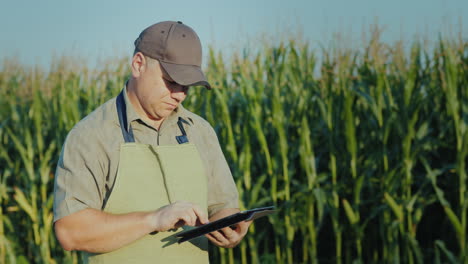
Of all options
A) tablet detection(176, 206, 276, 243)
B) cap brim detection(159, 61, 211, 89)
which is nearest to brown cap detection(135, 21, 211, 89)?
cap brim detection(159, 61, 211, 89)

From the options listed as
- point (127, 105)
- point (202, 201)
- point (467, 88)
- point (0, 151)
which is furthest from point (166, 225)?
point (0, 151)

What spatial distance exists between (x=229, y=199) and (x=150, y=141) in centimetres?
38

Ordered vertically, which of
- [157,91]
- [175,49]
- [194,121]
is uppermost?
[175,49]

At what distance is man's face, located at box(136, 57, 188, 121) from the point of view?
6.31ft

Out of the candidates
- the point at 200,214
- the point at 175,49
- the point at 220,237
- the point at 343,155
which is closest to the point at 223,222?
the point at 200,214

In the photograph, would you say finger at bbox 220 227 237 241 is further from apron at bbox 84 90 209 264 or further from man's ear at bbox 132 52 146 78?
man's ear at bbox 132 52 146 78

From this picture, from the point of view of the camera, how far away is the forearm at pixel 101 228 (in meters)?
1.83

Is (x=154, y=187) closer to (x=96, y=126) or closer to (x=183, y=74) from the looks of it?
(x=96, y=126)

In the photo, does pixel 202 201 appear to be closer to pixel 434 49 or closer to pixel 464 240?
pixel 464 240

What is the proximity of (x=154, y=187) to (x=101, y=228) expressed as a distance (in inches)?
8.5

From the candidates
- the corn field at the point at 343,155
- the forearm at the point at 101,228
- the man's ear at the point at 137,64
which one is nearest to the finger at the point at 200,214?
the forearm at the point at 101,228

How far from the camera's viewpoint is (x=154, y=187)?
1945 mm

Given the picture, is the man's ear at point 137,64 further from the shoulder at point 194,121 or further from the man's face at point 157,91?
the shoulder at point 194,121

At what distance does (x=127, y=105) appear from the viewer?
6.46 ft
